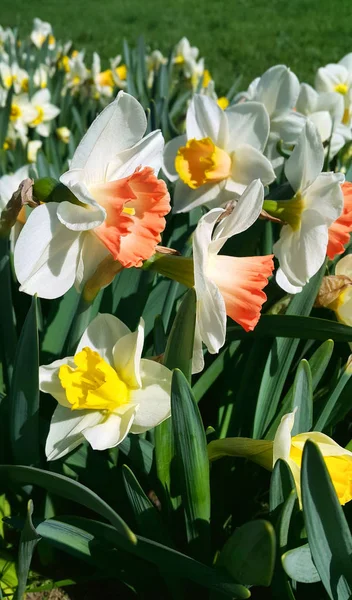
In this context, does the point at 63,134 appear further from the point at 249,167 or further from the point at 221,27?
the point at 221,27

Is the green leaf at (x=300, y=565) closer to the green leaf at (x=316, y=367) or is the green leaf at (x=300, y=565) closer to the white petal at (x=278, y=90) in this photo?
the green leaf at (x=316, y=367)

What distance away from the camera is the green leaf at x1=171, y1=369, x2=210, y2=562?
0.96 m

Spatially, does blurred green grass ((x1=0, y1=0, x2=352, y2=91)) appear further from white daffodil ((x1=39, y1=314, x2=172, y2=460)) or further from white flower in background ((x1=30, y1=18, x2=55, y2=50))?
white daffodil ((x1=39, y1=314, x2=172, y2=460))

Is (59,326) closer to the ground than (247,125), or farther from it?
closer to the ground

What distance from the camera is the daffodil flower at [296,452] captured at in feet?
2.99

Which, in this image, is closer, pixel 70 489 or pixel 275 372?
pixel 70 489

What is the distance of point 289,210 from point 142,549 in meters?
0.67

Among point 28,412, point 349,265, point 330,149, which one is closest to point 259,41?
point 330,149

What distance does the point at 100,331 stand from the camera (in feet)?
3.46

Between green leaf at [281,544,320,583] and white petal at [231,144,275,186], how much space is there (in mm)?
829

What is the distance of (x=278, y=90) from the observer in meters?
1.64

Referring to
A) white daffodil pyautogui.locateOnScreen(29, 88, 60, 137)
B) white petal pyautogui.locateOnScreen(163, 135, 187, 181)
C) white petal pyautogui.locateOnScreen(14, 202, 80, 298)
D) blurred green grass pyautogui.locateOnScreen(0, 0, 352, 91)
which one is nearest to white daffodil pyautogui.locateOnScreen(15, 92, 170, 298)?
white petal pyautogui.locateOnScreen(14, 202, 80, 298)

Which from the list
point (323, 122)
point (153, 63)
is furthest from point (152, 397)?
point (153, 63)

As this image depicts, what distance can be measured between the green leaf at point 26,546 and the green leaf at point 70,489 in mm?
49
